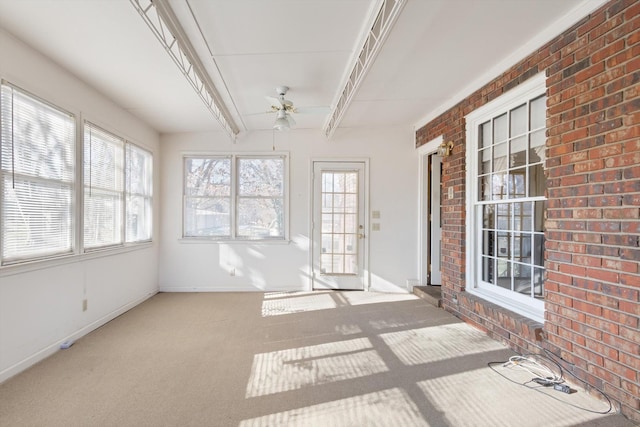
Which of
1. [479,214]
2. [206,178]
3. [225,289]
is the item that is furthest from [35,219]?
[479,214]

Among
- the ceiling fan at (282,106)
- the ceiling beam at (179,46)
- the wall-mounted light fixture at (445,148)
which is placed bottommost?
the wall-mounted light fixture at (445,148)

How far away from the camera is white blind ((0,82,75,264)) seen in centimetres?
245

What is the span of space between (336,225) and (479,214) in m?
2.30

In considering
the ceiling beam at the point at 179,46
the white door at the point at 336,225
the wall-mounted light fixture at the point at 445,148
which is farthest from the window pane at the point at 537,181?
the ceiling beam at the point at 179,46

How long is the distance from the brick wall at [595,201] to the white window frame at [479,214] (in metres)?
0.14

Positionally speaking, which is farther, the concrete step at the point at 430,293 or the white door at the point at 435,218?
the white door at the point at 435,218

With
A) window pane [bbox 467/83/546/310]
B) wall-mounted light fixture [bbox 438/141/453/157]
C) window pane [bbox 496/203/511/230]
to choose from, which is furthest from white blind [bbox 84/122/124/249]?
window pane [bbox 496/203/511/230]

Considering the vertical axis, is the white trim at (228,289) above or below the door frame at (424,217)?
below

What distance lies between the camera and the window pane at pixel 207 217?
5227mm

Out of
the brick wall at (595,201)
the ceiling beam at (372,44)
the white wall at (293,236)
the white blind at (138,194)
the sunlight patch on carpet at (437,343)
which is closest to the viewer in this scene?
the brick wall at (595,201)

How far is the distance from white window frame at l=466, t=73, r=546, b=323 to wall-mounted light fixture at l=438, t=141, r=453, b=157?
12.2 inches

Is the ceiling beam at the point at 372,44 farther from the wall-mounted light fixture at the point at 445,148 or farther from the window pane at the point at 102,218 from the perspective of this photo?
the window pane at the point at 102,218

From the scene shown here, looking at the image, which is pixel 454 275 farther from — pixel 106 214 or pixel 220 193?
pixel 106 214

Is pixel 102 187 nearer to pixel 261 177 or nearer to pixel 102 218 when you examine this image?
pixel 102 218
